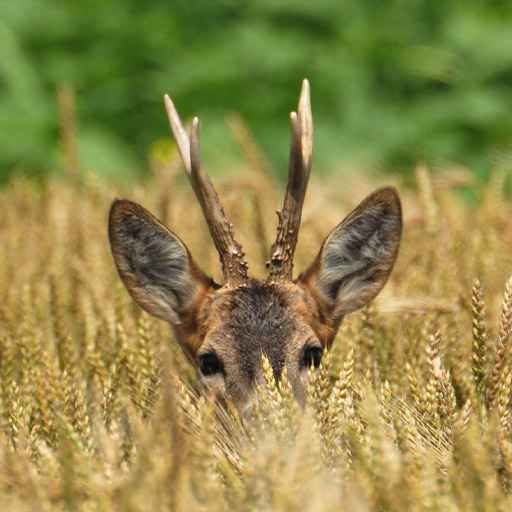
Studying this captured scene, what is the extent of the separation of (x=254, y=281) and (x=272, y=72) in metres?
8.22

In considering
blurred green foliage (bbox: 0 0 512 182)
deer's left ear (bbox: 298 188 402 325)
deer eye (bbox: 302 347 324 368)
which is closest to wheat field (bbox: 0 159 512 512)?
deer eye (bbox: 302 347 324 368)

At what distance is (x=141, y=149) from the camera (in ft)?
42.7

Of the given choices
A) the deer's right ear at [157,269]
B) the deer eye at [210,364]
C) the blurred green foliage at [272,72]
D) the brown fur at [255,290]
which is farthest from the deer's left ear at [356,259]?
the blurred green foliage at [272,72]

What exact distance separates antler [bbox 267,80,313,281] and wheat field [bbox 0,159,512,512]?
30 cm

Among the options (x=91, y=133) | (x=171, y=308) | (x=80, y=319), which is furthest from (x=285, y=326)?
(x=91, y=133)

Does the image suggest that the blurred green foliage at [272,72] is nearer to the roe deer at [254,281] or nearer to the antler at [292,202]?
the roe deer at [254,281]

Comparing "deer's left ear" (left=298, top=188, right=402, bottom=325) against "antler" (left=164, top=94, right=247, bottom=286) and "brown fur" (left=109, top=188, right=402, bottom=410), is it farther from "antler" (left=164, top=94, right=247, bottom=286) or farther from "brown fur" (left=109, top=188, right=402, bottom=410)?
"antler" (left=164, top=94, right=247, bottom=286)

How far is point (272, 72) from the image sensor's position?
1266cm

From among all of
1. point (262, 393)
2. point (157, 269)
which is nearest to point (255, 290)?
point (157, 269)

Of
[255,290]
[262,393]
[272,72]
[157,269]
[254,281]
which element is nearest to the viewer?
[262,393]

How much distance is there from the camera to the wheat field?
8.68 ft

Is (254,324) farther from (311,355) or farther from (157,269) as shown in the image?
(157,269)

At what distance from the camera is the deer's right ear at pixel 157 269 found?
4703 mm

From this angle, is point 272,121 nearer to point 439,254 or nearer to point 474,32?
point 474,32
